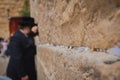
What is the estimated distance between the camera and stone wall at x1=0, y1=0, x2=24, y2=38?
21906 millimetres

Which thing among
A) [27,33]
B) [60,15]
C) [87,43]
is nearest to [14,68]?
[27,33]

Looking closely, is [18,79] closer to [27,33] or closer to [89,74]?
[27,33]

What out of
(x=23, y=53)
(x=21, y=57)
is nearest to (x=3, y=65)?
(x=23, y=53)

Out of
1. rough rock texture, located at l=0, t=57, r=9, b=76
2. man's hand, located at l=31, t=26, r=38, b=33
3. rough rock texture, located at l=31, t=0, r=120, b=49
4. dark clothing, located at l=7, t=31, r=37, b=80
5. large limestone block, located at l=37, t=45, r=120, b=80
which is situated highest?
rough rock texture, located at l=31, t=0, r=120, b=49

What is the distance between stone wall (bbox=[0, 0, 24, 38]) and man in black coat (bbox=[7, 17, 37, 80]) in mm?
16888

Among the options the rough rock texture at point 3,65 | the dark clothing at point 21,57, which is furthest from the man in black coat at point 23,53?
the rough rock texture at point 3,65

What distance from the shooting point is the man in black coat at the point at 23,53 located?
466 cm

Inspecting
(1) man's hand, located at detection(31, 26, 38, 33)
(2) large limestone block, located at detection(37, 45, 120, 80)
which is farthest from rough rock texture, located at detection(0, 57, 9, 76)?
(2) large limestone block, located at detection(37, 45, 120, 80)

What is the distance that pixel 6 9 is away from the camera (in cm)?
2216

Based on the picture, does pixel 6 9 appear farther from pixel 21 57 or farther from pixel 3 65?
pixel 21 57

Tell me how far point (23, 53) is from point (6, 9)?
17.6m

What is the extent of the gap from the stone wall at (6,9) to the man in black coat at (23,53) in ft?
Result: 55.4

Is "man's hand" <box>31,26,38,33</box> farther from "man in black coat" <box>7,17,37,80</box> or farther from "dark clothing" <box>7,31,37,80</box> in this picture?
"dark clothing" <box>7,31,37,80</box>

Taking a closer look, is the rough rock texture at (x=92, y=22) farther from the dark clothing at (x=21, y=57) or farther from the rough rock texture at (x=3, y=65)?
the rough rock texture at (x=3, y=65)
